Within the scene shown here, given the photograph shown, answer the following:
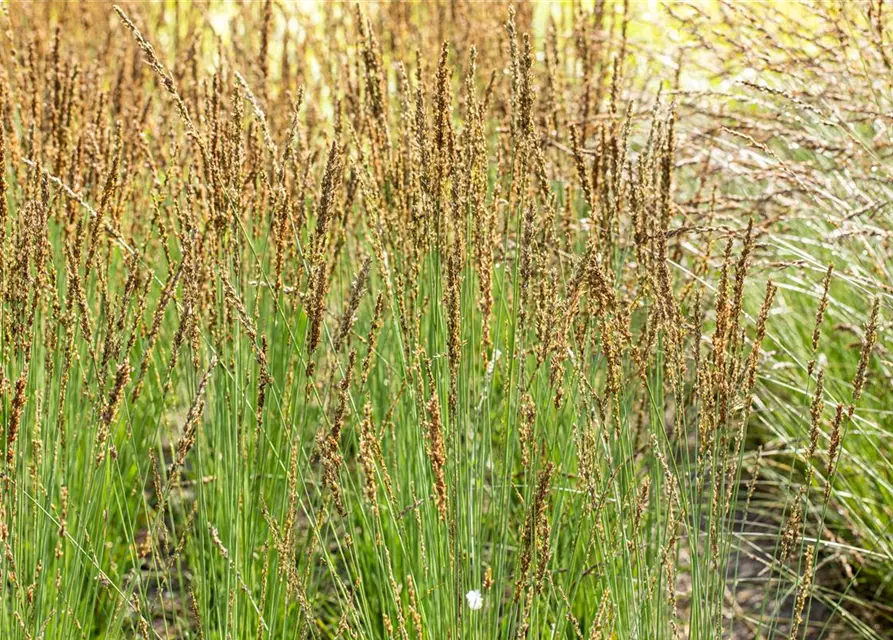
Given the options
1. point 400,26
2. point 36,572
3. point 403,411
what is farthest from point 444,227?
point 400,26

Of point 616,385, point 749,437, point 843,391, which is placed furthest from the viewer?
point 749,437

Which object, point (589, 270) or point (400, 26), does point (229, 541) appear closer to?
point (589, 270)

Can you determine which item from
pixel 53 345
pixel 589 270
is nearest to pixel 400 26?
pixel 53 345

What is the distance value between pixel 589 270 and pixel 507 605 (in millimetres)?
596

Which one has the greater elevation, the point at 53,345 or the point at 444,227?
the point at 444,227

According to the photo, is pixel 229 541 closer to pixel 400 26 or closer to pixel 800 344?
pixel 800 344

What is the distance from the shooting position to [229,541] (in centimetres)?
180

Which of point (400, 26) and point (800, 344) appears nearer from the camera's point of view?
point (800, 344)

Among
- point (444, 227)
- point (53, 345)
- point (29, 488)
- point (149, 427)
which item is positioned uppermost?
point (444, 227)

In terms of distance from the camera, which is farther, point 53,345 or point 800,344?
point 800,344

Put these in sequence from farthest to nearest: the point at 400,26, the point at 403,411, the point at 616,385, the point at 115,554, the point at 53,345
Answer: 1. the point at 400,26
2. the point at 115,554
3. the point at 403,411
4. the point at 53,345
5. the point at 616,385

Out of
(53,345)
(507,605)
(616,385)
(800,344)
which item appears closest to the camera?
(616,385)

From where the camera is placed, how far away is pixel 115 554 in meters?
2.50

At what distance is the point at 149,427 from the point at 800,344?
6.73 feet
